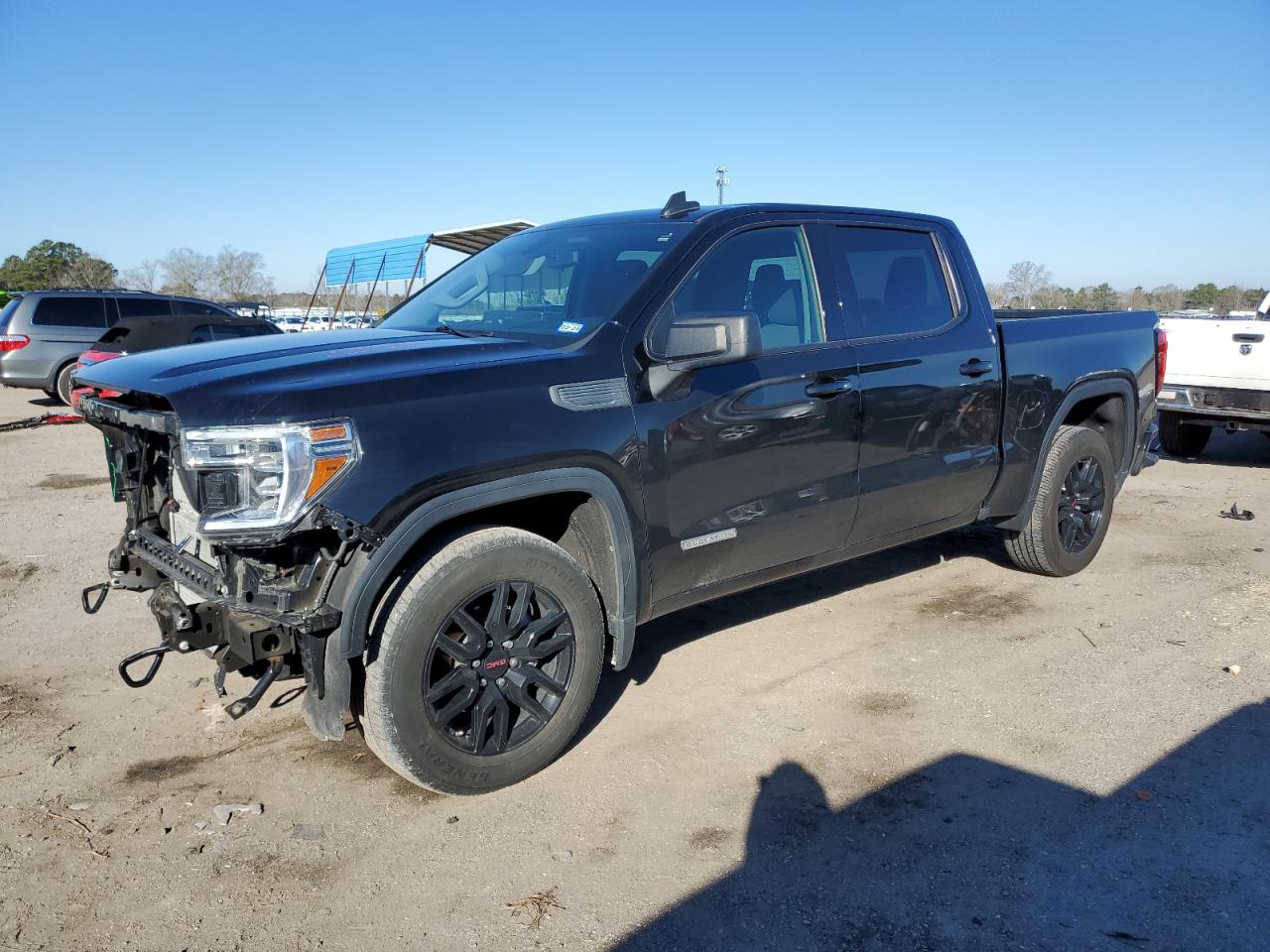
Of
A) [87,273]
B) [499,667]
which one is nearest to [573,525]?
[499,667]

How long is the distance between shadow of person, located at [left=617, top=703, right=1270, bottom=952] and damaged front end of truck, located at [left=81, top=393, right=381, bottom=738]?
127 cm

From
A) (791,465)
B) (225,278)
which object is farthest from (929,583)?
(225,278)

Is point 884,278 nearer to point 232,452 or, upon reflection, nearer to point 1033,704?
point 1033,704

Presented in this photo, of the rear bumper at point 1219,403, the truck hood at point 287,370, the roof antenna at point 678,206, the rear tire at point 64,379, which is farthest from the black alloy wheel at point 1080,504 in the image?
the rear tire at point 64,379

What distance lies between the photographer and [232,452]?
287 cm

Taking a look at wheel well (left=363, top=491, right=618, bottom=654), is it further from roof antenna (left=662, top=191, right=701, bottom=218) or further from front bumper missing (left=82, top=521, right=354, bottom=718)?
roof antenna (left=662, top=191, right=701, bottom=218)

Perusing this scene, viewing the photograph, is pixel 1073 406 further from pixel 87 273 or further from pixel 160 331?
pixel 87 273

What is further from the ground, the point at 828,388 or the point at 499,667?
the point at 828,388

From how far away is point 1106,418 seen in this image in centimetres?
595

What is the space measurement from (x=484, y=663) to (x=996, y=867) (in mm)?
1722

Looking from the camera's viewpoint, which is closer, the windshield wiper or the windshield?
the windshield

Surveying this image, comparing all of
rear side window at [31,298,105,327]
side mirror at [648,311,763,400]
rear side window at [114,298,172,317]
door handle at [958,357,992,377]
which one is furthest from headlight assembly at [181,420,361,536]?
rear side window at [31,298,105,327]

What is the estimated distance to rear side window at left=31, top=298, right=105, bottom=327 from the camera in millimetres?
14914

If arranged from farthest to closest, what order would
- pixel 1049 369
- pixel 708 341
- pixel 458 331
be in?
1. pixel 1049 369
2. pixel 458 331
3. pixel 708 341
